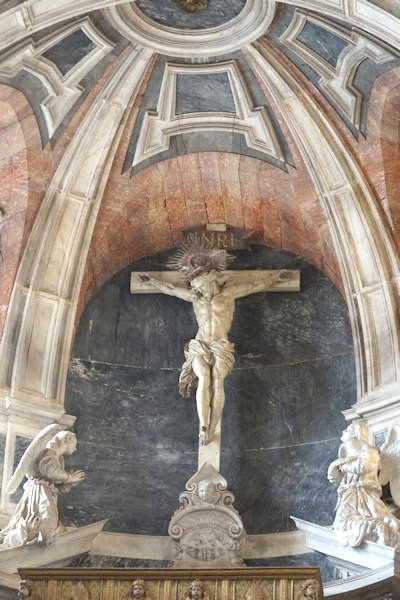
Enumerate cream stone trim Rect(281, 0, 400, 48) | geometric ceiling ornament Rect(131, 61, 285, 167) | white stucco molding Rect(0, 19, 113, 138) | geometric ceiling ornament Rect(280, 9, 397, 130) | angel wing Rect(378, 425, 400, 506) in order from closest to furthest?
1. cream stone trim Rect(281, 0, 400, 48)
2. angel wing Rect(378, 425, 400, 506)
3. geometric ceiling ornament Rect(280, 9, 397, 130)
4. white stucco molding Rect(0, 19, 113, 138)
5. geometric ceiling ornament Rect(131, 61, 285, 167)

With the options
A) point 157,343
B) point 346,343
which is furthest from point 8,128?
point 346,343

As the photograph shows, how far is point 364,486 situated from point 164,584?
233cm

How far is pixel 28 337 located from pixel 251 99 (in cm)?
352

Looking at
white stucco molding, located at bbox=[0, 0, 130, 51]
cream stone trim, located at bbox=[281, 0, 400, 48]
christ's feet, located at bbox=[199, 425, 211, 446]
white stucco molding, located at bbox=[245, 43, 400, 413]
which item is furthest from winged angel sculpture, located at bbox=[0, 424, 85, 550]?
cream stone trim, located at bbox=[281, 0, 400, 48]

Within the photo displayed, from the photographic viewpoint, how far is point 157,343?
1928 cm

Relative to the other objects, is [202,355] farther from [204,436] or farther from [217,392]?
[204,436]

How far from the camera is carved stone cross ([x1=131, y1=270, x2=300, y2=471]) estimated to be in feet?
59.9

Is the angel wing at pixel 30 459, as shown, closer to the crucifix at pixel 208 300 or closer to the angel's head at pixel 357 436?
the crucifix at pixel 208 300

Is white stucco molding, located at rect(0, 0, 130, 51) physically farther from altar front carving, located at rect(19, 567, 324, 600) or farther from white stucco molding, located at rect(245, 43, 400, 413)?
altar front carving, located at rect(19, 567, 324, 600)

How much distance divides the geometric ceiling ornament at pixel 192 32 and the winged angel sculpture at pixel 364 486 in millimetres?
4262

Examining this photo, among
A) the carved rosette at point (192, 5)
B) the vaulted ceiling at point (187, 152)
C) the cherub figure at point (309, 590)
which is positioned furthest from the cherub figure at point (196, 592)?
the carved rosette at point (192, 5)

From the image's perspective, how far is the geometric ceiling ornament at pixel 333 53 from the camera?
1767 cm

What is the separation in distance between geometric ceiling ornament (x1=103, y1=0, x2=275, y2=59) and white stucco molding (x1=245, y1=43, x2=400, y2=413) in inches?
10.4

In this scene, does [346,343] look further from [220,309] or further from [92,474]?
[92,474]
